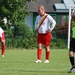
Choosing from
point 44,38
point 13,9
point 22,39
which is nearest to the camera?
point 44,38

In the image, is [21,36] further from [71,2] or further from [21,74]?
[21,74]

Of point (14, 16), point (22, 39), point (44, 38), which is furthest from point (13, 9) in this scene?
point (44, 38)

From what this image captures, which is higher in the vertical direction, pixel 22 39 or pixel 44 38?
pixel 44 38

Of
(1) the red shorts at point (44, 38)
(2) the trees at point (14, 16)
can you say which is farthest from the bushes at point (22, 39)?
(1) the red shorts at point (44, 38)

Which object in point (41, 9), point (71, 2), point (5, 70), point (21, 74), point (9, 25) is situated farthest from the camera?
point (71, 2)

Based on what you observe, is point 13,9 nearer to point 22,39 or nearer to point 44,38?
point 22,39

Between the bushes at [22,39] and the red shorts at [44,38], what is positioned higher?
the red shorts at [44,38]

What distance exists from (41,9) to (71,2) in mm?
31890

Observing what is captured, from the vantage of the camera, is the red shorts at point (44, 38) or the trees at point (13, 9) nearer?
the red shorts at point (44, 38)

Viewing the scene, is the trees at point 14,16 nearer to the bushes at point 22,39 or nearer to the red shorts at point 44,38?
the bushes at point 22,39

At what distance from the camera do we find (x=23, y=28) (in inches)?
1419

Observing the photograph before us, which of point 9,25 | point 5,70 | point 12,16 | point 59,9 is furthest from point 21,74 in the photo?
point 59,9

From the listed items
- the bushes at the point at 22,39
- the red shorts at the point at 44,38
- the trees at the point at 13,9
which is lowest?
the bushes at the point at 22,39

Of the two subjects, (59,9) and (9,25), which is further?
(59,9)
